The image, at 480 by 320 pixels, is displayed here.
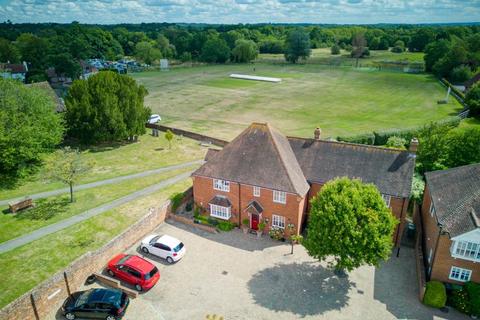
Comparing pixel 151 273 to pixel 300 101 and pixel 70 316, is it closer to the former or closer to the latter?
pixel 70 316

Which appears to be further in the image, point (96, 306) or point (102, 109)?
point (102, 109)

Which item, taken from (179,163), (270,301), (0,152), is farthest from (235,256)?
(0,152)

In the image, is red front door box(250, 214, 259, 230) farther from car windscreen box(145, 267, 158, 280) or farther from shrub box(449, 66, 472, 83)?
shrub box(449, 66, 472, 83)

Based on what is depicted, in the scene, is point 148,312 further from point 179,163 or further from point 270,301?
point 179,163

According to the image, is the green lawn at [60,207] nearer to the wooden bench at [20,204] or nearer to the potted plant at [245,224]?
the wooden bench at [20,204]

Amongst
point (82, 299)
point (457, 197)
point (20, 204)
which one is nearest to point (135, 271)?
point (82, 299)
